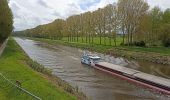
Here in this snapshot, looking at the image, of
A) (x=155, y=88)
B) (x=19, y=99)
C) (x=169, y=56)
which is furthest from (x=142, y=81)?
(x=169, y=56)

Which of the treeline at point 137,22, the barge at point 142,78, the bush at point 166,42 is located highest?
the treeline at point 137,22

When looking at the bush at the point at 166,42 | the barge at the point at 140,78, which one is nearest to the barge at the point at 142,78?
the barge at the point at 140,78

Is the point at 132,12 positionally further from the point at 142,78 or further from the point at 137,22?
the point at 142,78

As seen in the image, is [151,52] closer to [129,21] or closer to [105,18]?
[129,21]

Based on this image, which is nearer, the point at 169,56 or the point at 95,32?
the point at 169,56

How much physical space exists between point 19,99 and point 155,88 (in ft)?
55.5

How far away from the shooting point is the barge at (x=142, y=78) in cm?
3156

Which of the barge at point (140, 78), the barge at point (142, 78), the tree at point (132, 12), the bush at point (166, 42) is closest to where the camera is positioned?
the barge at point (142, 78)

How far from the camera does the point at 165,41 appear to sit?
3095 inches

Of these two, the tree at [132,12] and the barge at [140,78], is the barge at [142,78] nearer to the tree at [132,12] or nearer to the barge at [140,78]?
the barge at [140,78]

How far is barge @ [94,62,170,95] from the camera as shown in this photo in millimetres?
31562

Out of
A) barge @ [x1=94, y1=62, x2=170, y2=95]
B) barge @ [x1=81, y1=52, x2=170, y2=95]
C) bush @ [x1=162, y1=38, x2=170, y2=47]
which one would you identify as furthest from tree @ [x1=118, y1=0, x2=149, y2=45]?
barge @ [x1=94, y1=62, x2=170, y2=95]

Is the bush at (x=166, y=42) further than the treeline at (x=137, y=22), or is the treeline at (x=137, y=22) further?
the treeline at (x=137, y=22)

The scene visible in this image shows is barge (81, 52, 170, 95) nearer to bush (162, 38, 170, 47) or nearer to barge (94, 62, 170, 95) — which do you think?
barge (94, 62, 170, 95)
